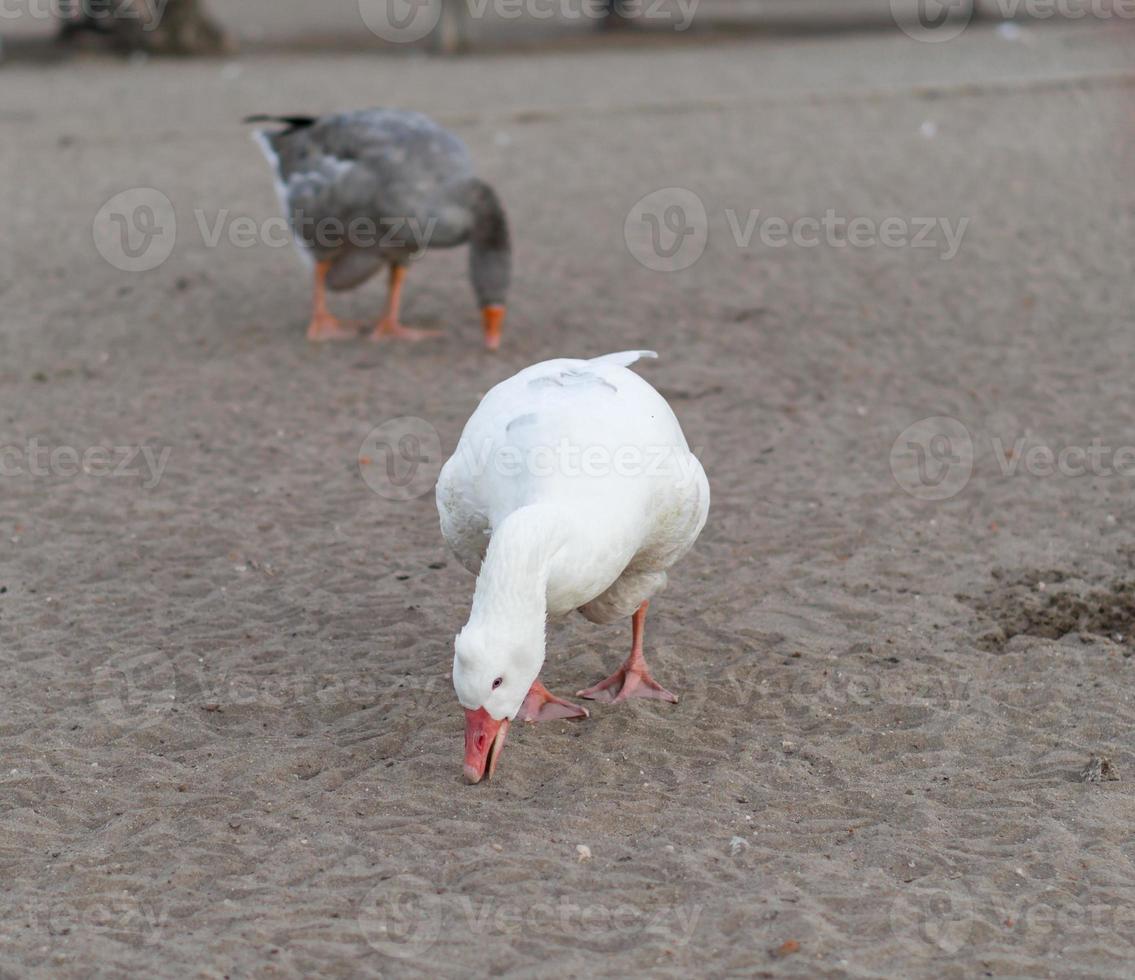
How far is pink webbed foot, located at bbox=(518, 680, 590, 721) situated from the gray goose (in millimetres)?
4188

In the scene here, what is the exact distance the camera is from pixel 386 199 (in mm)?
8453

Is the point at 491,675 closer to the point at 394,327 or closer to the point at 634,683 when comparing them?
the point at 634,683

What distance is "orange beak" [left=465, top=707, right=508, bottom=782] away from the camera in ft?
13.5

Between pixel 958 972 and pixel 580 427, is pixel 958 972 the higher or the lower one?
the lower one

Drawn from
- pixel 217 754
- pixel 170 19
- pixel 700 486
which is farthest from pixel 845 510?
pixel 170 19

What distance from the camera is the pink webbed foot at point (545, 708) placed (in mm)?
4855

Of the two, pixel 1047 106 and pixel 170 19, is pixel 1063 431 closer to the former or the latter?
pixel 1047 106

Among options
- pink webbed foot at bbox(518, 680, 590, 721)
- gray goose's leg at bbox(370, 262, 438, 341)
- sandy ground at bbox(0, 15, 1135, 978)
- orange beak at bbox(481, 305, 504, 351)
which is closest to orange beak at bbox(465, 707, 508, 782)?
sandy ground at bbox(0, 15, 1135, 978)

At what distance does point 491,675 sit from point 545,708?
1.01 m

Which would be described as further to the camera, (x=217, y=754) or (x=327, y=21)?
(x=327, y=21)

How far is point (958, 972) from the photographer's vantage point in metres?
3.54

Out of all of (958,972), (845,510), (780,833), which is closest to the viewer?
(958,972)

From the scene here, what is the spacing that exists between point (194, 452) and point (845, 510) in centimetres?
327

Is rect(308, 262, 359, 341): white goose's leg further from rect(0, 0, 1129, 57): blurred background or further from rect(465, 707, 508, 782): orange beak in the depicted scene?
rect(0, 0, 1129, 57): blurred background
